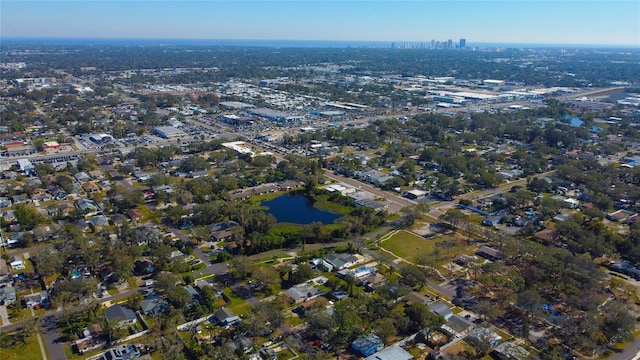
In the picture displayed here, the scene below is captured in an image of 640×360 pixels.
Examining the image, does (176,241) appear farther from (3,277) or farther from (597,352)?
(597,352)

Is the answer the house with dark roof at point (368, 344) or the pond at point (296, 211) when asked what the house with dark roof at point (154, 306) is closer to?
the house with dark roof at point (368, 344)

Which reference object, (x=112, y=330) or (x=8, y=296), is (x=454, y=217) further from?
(x=8, y=296)

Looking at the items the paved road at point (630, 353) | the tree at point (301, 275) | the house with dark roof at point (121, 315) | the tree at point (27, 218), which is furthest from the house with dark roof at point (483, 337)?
the tree at point (27, 218)

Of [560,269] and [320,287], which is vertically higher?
[560,269]

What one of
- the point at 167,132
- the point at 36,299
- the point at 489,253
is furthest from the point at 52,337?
the point at 167,132

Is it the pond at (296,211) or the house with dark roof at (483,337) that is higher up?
the house with dark roof at (483,337)

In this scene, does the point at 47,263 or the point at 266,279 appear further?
the point at 47,263

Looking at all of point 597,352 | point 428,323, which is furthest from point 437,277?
point 597,352
